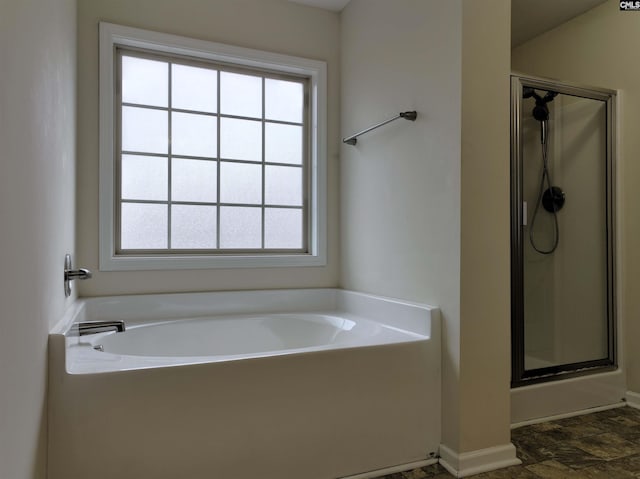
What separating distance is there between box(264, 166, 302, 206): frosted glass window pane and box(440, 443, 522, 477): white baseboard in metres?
1.66

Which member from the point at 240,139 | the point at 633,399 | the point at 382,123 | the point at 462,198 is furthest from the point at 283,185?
the point at 633,399

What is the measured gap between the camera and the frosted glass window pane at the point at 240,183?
2648mm

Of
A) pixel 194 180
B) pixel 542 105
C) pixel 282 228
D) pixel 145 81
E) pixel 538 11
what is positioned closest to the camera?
pixel 542 105

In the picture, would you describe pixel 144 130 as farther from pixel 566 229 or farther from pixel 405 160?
pixel 566 229

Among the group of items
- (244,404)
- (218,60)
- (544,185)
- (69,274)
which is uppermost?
(218,60)

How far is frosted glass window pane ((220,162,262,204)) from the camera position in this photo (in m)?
2.65

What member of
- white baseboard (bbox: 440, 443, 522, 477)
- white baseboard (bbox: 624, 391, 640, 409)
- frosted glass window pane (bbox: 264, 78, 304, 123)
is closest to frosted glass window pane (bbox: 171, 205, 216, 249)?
frosted glass window pane (bbox: 264, 78, 304, 123)

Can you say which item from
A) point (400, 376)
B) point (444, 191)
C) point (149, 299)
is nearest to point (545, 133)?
point (444, 191)

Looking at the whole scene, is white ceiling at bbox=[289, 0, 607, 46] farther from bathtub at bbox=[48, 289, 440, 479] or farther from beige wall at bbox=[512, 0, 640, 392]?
bathtub at bbox=[48, 289, 440, 479]

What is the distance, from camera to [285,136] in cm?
281

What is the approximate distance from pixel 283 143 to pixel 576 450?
224 cm

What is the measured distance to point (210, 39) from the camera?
250 cm

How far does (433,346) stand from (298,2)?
85.6 inches

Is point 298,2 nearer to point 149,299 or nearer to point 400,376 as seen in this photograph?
point 149,299
